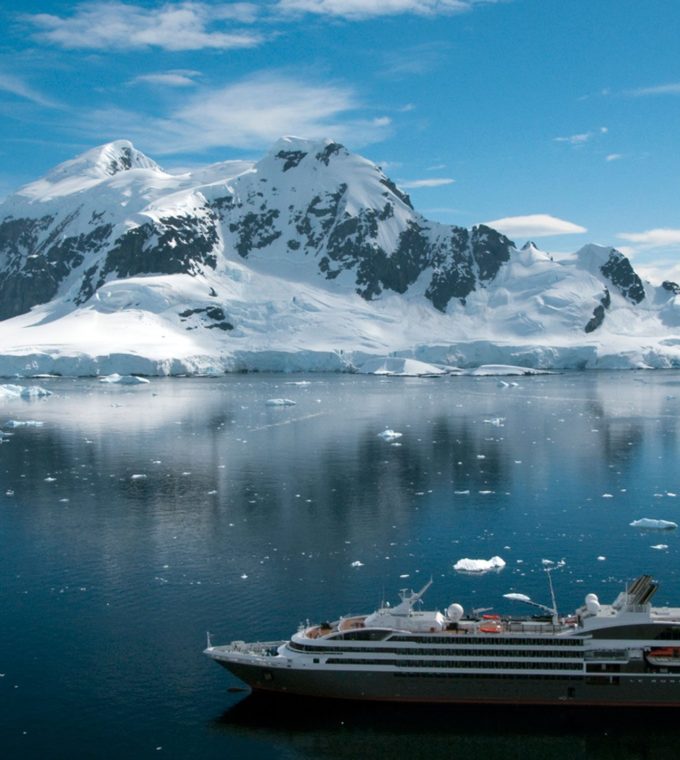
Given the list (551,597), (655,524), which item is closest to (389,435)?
(655,524)

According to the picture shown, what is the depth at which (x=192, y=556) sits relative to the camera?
2051 inches

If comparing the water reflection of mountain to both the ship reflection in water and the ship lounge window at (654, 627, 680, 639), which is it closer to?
the ship reflection in water

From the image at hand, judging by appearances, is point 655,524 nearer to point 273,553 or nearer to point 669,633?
point 669,633

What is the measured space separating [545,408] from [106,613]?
98612 millimetres

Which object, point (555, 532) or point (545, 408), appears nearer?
point (555, 532)

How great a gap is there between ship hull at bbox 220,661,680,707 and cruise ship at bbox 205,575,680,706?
4cm

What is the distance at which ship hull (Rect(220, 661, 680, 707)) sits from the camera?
1387 inches

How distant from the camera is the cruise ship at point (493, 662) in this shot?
35312 mm

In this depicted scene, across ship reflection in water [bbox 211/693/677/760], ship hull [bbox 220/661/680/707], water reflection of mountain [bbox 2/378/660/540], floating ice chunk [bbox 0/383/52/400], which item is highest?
floating ice chunk [bbox 0/383/52/400]

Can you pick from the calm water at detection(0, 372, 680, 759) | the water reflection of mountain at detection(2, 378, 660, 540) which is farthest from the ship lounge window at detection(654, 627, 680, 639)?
the water reflection of mountain at detection(2, 378, 660, 540)

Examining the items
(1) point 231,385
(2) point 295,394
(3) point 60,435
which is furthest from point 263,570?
(1) point 231,385

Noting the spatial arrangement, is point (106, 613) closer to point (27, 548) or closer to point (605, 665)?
point (27, 548)

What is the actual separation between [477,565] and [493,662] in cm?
1368

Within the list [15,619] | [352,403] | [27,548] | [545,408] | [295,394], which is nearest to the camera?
[15,619]
